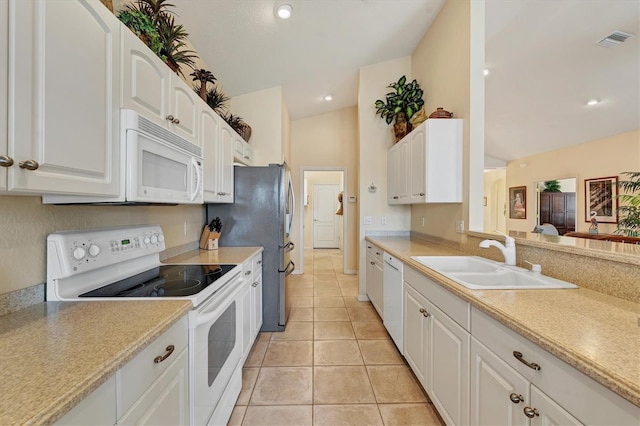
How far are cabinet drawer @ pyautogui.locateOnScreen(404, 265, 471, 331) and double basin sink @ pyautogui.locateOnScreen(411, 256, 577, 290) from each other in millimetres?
84

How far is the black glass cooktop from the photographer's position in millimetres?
1228

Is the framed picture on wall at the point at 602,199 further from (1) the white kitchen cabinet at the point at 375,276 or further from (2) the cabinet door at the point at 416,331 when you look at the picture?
(2) the cabinet door at the point at 416,331

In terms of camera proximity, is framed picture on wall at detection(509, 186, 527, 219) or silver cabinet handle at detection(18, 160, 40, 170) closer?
silver cabinet handle at detection(18, 160, 40, 170)

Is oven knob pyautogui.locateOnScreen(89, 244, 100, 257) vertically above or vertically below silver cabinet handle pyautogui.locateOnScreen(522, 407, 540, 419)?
above

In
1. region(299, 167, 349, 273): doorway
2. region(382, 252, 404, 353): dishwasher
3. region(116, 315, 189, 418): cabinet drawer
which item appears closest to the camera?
region(116, 315, 189, 418): cabinet drawer

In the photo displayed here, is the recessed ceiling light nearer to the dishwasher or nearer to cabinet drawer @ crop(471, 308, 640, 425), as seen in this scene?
the dishwasher

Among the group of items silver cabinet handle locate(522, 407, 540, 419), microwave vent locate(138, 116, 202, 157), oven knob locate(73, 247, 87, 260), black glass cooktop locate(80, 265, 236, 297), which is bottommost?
silver cabinet handle locate(522, 407, 540, 419)

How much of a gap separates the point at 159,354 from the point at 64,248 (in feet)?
2.16

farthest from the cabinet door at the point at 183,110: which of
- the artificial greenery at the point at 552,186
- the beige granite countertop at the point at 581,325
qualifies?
the artificial greenery at the point at 552,186

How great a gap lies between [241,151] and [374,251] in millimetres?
1914

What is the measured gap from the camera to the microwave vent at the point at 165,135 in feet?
3.91

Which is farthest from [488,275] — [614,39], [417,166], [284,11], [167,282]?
[614,39]

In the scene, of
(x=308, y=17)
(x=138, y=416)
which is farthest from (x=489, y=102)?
(x=138, y=416)

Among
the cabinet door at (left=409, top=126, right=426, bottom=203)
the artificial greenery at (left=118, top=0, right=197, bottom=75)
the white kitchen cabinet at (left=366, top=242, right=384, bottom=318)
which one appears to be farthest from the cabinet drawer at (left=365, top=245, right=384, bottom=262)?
the artificial greenery at (left=118, top=0, right=197, bottom=75)
